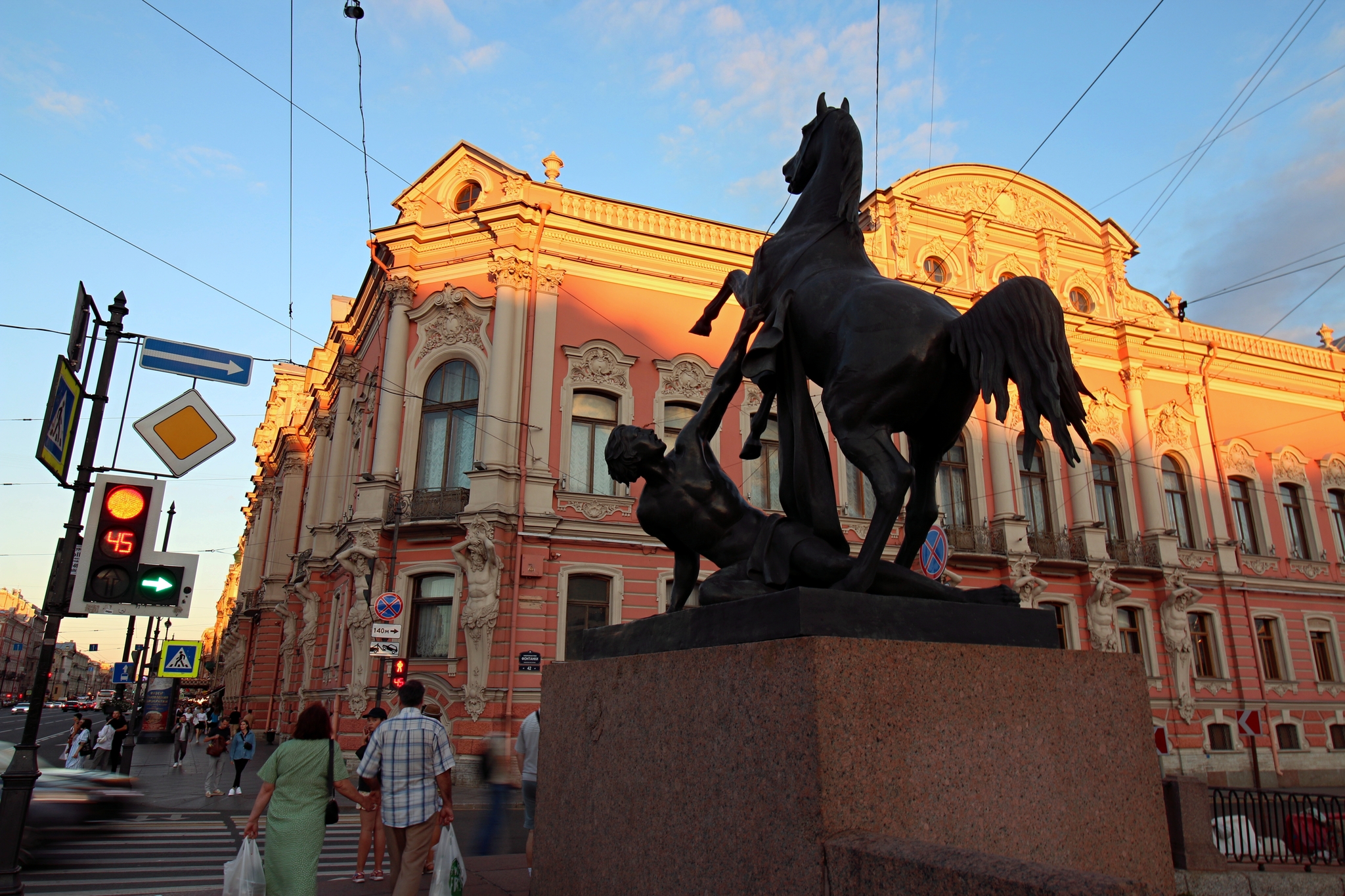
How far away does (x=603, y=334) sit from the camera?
20.9 m

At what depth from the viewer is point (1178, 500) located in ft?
85.2

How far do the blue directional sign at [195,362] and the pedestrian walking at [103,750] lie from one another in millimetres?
15728

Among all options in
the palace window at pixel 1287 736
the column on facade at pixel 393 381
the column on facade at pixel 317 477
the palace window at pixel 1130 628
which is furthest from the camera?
the column on facade at pixel 317 477

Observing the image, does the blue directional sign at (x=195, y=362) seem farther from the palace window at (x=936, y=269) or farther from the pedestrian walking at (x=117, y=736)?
the palace window at (x=936, y=269)

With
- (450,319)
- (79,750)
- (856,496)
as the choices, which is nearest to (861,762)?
(450,319)

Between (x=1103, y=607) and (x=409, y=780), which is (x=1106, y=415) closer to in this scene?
(x=1103, y=607)

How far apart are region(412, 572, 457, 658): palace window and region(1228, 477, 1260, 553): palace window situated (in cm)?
2262

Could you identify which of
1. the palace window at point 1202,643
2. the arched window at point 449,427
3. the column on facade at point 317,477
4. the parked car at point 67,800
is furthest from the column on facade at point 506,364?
the palace window at point 1202,643

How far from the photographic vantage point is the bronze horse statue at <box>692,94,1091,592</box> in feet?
10.7

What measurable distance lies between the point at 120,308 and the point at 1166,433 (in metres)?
26.8

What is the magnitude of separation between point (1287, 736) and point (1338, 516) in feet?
27.1

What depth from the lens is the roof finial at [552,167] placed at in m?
21.2

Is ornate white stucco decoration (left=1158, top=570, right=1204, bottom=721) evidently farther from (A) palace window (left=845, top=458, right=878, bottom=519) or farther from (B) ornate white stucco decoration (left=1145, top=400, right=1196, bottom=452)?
(A) palace window (left=845, top=458, right=878, bottom=519)

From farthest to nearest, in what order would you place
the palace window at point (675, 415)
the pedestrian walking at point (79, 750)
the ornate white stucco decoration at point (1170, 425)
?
1. the ornate white stucco decoration at point (1170, 425)
2. the palace window at point (675, 415)
3. the pedestrian walking at point (79, 750)
